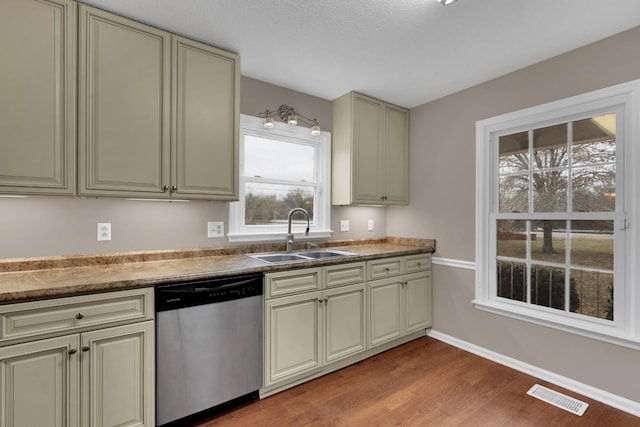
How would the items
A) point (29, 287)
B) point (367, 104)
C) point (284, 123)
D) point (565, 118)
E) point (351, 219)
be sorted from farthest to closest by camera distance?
point (351, 219)
point (367, 104)
point (284, 123)
point (565, 118)
point (29, 287)

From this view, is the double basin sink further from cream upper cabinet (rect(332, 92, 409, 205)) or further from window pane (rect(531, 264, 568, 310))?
window pane (rect(531, 264, 568, 310))

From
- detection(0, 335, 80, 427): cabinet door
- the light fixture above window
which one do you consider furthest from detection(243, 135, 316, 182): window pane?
detection(0, 335, 80, 427): cabinet door

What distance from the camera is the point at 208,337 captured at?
6.07 ft

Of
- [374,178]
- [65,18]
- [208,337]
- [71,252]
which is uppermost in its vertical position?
[65,18]

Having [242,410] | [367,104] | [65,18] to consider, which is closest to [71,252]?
[65,18]

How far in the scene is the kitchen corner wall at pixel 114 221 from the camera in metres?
1.83

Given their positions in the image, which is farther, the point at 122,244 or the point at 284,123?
the point at 284,123

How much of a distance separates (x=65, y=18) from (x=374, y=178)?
101 inches

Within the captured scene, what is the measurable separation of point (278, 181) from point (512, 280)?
2.26m

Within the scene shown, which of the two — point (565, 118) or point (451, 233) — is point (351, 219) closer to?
point (451, 233)

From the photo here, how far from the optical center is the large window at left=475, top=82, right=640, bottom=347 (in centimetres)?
207

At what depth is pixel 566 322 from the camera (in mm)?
2307

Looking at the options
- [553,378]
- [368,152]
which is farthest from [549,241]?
[368,152]

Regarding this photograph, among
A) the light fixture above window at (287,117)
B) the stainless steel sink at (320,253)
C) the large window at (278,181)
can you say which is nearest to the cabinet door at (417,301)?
the stainless steel sink at (320,253)
